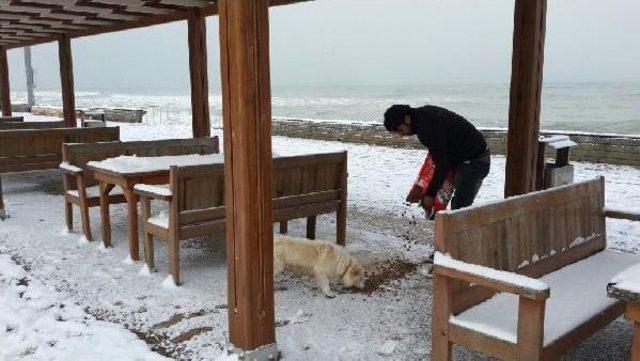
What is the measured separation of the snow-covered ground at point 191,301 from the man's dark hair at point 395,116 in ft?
4.52

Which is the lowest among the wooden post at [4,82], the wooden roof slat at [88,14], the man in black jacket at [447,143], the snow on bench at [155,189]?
the snow on bench at [155,189]

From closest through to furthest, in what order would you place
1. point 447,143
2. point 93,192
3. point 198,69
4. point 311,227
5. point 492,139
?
point 447,143 → point 311,227 → point 93,192 → point 198,69 → point 492,139

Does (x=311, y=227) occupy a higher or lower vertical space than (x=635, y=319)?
lower

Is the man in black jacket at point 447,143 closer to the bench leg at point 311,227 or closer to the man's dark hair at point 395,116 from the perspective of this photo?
the man's dark hair at point 395,116

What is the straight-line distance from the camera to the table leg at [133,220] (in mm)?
5191

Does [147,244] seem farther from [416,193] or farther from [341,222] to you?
[416,193]

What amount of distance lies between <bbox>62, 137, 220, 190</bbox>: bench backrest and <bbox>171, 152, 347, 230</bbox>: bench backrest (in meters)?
2.35

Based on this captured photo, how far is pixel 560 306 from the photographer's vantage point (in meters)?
3.10

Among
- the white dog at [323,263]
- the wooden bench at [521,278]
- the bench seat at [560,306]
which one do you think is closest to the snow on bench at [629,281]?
the wooden bench at [521,278]

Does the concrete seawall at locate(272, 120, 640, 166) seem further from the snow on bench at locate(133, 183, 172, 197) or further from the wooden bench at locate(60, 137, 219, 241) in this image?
the snow on bench at locate(133, 183, 172, 197)

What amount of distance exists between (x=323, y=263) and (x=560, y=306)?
78.4 inches

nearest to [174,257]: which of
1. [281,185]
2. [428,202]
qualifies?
[281,185]

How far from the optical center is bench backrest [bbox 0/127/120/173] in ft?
26.5

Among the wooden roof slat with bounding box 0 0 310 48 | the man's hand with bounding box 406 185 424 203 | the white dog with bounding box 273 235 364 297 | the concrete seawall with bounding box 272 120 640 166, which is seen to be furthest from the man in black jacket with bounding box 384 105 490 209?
the concrete seawall with bounding box 272 120 640 166
